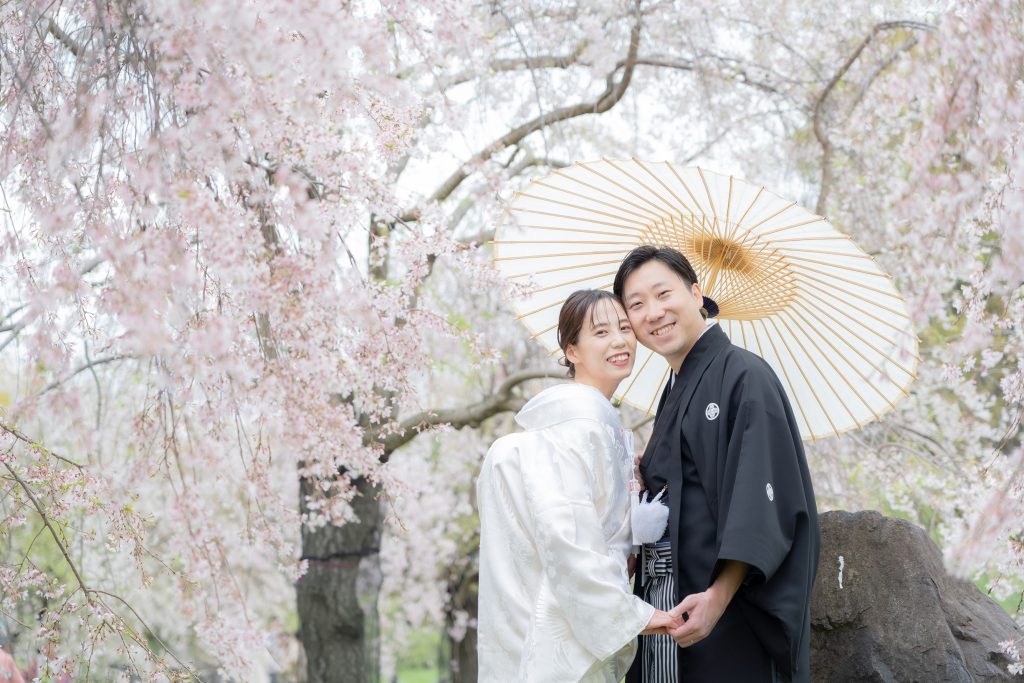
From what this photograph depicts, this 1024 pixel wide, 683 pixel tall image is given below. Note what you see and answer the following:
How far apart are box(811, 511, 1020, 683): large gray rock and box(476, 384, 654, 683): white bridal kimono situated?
35.0 inches

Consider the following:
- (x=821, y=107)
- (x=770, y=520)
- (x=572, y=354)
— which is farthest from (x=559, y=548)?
(x=821, y=107)

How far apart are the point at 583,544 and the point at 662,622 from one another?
28 cm

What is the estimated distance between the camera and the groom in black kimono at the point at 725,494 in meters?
2.48

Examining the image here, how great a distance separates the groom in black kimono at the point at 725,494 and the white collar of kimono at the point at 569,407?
195mm

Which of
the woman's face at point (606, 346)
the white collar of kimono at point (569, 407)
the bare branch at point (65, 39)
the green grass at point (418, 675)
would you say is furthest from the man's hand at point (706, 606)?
the green grass at point (418, 675)

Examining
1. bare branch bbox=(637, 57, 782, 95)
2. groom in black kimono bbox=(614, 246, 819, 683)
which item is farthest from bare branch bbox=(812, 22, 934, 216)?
groom in black kimono bbox=(614, 246, 819, 683)

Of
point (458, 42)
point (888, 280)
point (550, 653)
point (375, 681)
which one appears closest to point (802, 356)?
point (888, 280)

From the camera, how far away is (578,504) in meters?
2.62

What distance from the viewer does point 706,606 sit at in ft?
8.09

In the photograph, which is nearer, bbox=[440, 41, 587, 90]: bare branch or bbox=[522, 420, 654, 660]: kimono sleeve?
bbox=[522, 420, 654, 660]: kimono sleeve

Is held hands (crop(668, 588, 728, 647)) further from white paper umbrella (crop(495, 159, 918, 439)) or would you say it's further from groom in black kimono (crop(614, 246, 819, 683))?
white paper umbrella (crop(495, 159, 918, 439))

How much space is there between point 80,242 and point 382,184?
1.30 meters

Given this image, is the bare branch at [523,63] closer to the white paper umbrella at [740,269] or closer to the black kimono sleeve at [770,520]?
the white paper umbrella at [740,269]

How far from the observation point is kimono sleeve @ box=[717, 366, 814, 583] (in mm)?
2434
